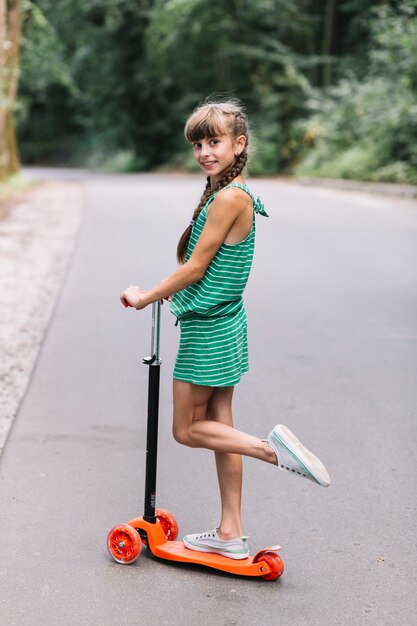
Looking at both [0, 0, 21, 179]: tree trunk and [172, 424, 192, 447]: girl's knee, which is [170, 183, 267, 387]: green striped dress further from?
[0, 0, 21, 179]: tree trunk

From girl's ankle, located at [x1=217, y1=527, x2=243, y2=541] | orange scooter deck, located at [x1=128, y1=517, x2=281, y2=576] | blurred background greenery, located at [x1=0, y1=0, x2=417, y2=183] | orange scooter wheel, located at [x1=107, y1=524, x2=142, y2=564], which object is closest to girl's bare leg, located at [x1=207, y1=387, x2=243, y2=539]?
girl's ankle, located at [x1=217, y1=527, x2=243, y2=541]

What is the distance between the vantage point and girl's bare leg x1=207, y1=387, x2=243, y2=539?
12.3ft

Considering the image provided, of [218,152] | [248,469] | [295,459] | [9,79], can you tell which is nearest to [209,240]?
[218,152]

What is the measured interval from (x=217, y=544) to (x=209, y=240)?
1215 mm

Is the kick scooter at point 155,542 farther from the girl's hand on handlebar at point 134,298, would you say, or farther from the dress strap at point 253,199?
the dress strap at point 253,199

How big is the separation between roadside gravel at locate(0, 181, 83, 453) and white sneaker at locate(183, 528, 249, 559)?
1.72 m

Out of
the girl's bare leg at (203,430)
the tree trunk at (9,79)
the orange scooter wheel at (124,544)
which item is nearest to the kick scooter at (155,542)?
the orange scooter wheel at (124,544)

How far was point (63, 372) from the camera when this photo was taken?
6.84m

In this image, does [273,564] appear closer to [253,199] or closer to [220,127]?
[253,199]

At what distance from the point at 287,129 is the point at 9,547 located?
33545mm

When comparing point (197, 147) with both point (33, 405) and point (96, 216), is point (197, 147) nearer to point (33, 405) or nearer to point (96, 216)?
point (33, 405)

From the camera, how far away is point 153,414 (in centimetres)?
371

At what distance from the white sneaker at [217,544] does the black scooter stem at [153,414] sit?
180mm

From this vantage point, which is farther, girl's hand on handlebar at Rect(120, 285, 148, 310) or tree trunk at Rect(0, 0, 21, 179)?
tree trunk at Rect(0, 0, 21, 179)
